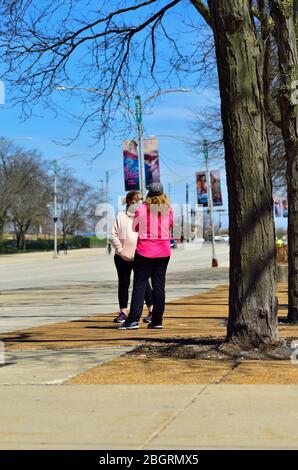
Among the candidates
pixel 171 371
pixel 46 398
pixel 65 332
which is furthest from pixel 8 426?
pixel 65 332

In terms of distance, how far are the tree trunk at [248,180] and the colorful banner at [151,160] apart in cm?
2348

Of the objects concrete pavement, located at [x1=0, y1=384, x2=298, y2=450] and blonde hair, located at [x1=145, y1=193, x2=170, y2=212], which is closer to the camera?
concrete pavement, located at [x1=0, y1=384, x2=298, y2=450]

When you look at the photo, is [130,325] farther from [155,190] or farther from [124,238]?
[155,190]

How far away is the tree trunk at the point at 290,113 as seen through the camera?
10883mm

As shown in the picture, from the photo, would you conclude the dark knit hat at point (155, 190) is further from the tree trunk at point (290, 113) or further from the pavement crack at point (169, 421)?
the pavement crack at point (169, 421)

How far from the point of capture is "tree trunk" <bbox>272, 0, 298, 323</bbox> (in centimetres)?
1088

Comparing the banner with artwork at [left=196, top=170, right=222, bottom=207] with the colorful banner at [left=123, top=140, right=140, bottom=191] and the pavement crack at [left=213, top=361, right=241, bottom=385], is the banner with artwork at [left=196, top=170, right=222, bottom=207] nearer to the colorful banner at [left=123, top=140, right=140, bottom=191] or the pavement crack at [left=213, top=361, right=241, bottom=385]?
the colorful banner at [left=123, top=140, right=140, bottom=191]

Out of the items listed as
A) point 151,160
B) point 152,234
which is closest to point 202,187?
point 151,160

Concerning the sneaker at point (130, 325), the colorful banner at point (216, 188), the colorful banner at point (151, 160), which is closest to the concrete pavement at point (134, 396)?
the sneaker at point (130, 325)

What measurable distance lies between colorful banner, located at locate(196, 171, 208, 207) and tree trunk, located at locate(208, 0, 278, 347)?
116 feet

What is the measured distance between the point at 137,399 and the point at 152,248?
4.26 meters

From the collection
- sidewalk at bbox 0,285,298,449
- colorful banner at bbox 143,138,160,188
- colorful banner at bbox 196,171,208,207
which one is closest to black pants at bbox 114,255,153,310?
sidewalk at bbox 0,285,298,449

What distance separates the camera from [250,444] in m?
4.57
